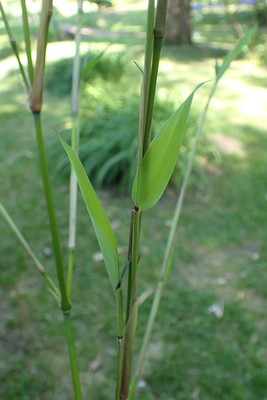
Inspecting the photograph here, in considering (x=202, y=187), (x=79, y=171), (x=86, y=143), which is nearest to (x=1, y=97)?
(x=86, y=143)

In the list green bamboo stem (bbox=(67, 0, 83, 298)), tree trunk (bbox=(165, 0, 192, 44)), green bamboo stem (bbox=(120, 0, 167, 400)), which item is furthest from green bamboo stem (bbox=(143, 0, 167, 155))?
tree trunk (bbox=(165, 0, 192, 44))

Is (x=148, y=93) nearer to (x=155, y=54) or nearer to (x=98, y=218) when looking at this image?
(x=155, y=54)

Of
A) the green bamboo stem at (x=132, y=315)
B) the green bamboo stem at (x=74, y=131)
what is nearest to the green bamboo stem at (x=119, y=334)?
the green bamboo stem at (x=132, y=315)

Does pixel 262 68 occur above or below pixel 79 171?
below

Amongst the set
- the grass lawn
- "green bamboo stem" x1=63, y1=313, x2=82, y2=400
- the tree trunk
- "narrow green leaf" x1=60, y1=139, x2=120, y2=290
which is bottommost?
the grass lawn

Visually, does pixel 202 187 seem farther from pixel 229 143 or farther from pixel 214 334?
pixel 214 334

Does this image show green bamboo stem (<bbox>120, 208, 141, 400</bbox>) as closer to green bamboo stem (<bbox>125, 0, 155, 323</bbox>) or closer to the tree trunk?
green bamboo stem (<bbox>125, 0, 155, 323</bbox>)
